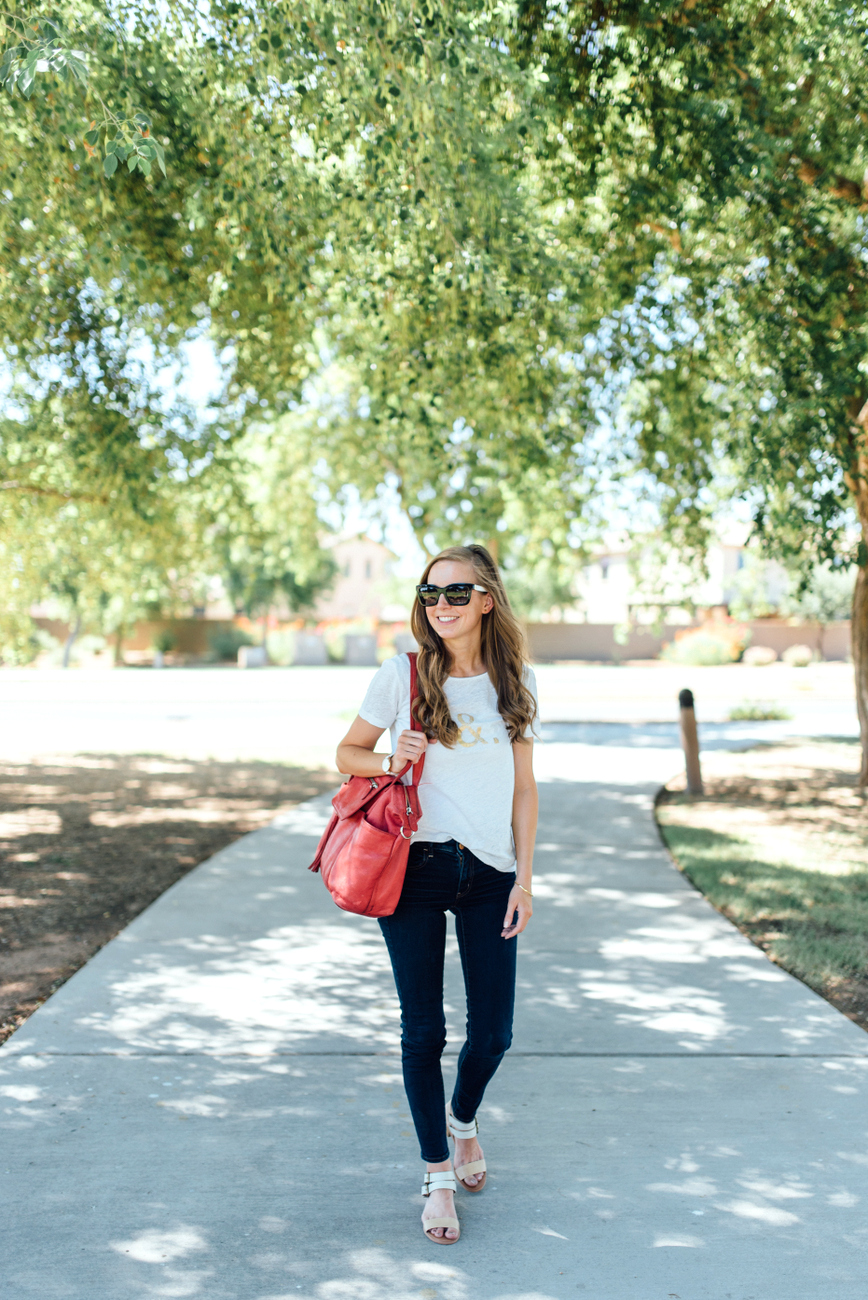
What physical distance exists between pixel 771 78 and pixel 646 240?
1.40 m

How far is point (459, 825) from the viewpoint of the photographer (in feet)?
9.65

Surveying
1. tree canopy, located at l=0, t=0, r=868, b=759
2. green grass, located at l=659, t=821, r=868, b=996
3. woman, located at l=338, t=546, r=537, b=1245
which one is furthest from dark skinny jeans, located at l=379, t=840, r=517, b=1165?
tree canopy, located at l=0, t=0, r=868, b=759

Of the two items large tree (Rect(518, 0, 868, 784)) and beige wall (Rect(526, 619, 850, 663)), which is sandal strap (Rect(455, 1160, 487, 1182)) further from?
beige wall (Rect(526, 619, 850, 663))

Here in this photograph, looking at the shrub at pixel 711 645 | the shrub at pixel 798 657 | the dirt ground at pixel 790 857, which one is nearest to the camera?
the dirt ground at pixel 790 857

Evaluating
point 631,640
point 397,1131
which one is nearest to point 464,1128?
point 397,1131

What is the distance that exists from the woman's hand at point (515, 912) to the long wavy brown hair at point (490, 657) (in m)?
0.43

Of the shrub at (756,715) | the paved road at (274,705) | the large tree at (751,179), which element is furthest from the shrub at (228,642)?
the large tree at (751,179)

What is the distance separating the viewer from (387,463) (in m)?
17.0

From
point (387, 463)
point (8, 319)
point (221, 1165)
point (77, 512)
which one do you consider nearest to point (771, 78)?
point (8, 319)

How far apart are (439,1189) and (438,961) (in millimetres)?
612

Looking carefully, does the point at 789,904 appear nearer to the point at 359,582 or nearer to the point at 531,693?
the point at 531,693

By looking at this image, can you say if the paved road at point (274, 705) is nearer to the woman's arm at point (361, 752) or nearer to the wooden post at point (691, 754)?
the wooden post at point (691, 754)

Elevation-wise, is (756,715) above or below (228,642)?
below

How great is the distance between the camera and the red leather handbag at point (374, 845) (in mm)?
2822
